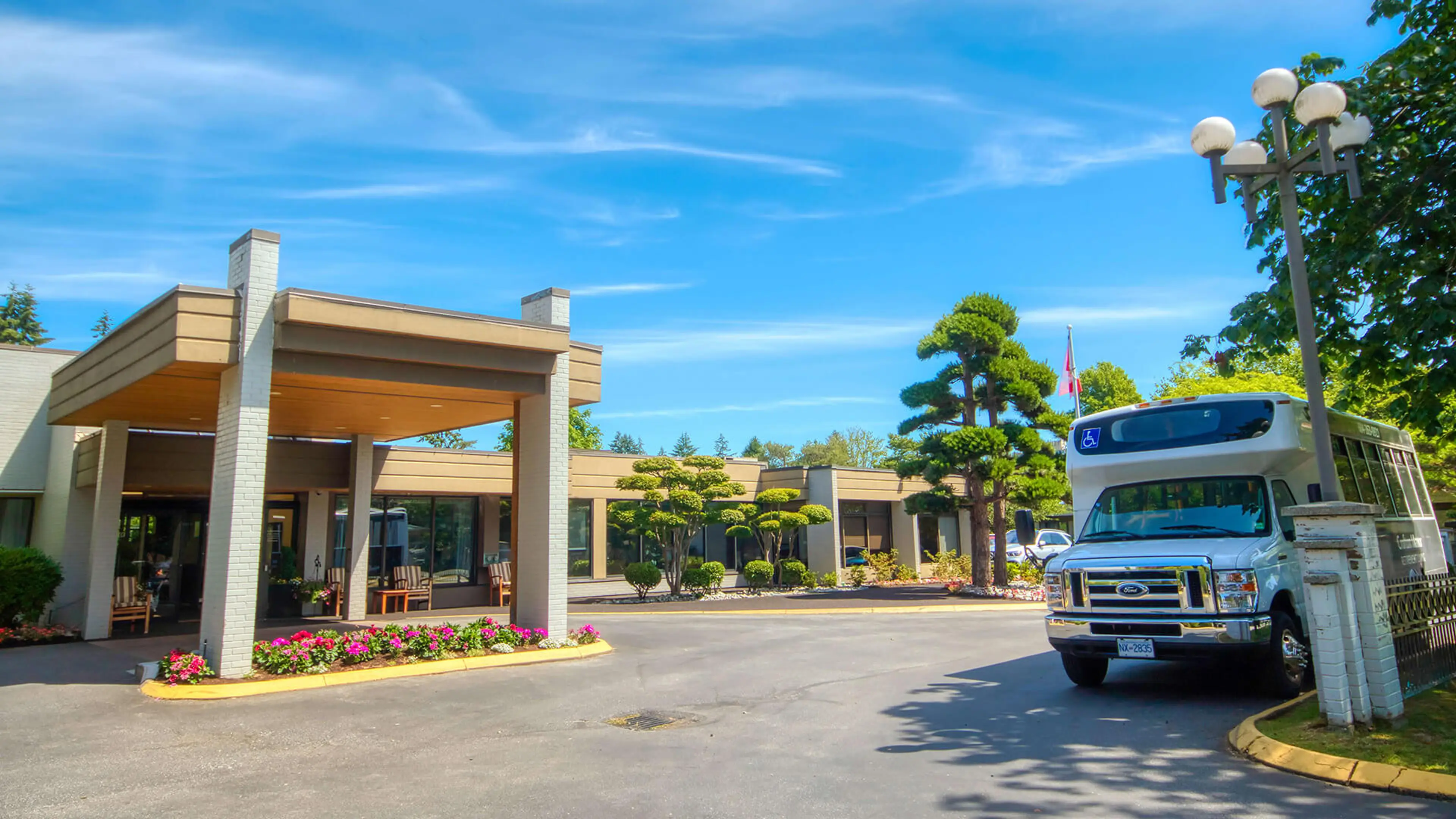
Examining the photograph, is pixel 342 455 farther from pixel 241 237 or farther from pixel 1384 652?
pixel 1384 652

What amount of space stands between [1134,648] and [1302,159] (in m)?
4.77

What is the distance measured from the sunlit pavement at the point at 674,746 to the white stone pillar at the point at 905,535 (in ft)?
65.9

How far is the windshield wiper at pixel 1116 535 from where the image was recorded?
9734 mm

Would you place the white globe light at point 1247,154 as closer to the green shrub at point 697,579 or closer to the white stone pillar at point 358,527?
the white stone pillar at point 358,527

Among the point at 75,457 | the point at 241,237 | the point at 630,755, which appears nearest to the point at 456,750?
the point at 630,755

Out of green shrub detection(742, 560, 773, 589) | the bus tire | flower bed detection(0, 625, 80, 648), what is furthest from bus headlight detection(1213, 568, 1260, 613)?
green shrub detection(742, 560, 773, 589)

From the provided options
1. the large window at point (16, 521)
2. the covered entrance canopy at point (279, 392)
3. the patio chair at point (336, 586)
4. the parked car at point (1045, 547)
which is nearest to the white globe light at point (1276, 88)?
the covered entrance canopy at point (279, 392)

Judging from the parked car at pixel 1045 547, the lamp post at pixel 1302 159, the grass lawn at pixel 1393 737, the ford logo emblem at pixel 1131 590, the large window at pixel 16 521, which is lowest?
the grass lawn at pixel 1393 737

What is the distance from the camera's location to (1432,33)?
9.65 meters

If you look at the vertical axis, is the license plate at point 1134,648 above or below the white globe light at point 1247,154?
below

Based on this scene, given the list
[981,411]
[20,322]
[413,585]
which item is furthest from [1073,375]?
[20,322]

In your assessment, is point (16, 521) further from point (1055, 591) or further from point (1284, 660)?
point (1284, 660)

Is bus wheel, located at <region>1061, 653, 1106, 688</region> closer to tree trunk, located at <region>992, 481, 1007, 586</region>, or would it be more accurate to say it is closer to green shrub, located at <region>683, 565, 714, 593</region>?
tree trunk, located at <region>992, 481, 1007, 586</region>

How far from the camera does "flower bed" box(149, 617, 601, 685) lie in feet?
35.8
